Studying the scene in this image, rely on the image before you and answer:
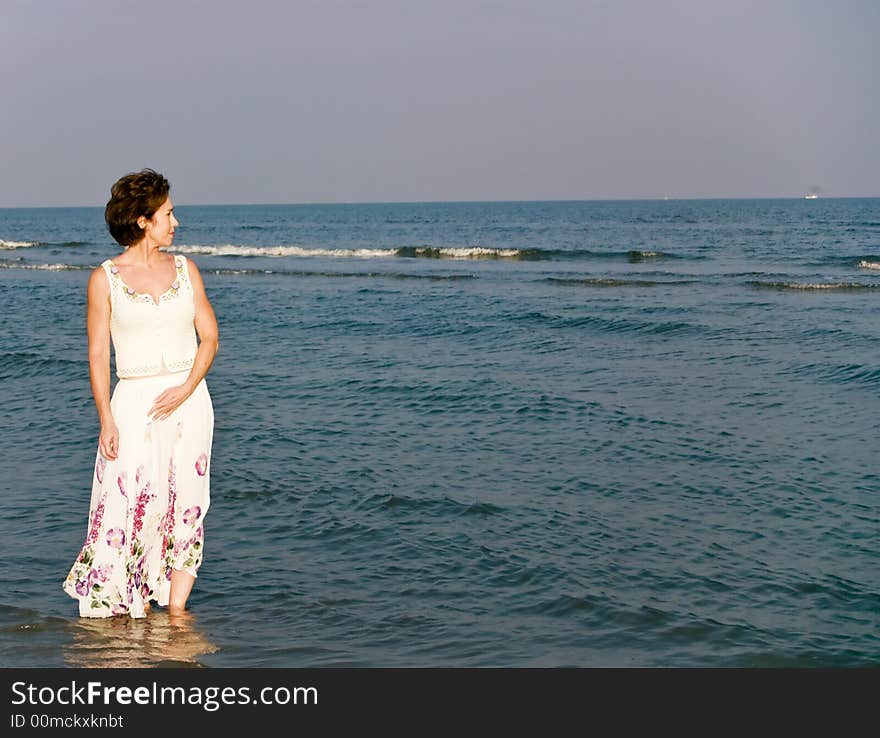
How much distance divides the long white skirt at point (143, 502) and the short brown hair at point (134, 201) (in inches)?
29.0

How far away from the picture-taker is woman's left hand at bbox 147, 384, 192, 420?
17.0 feet

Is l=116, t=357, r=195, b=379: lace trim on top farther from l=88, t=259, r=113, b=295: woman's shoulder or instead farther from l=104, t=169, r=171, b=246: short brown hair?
l=104, t=169, r=171, b=246: short brown hair

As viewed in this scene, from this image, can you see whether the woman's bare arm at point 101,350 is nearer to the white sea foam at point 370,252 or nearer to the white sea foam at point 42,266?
the white sea foam at point 42,266

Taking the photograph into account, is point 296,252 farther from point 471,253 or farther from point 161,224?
point 161,224

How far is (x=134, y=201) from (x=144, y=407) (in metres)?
1.00

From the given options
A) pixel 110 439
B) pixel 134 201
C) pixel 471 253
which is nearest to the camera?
pixel 134 201

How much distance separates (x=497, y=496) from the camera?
8508 millimetres

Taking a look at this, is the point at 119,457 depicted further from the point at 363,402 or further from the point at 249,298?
the point at 249,298

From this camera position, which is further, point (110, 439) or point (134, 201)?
point (110, 439)

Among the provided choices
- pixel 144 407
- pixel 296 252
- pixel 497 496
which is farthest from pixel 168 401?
pixel 296 252

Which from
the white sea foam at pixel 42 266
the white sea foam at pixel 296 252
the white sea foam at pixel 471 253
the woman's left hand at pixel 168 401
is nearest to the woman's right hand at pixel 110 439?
the woman's left hand at pixel 168 401

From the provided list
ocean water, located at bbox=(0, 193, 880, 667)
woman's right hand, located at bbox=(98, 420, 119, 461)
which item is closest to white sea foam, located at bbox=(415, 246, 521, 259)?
ocean water, located at bbox=(0, 193, 880, 667)

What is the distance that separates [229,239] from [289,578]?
59.9 metres

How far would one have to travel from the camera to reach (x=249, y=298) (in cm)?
2628
